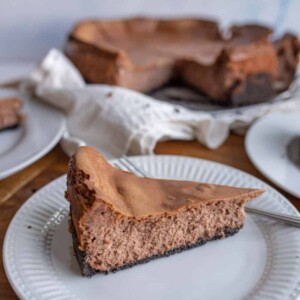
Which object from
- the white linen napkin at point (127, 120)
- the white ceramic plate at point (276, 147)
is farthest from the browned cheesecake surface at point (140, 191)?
the white linen napkin at point (127, 120)

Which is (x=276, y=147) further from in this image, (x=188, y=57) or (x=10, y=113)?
(x=10, y=113)

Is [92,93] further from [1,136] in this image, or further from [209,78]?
[209,78]

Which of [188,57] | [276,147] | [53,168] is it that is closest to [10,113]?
[53,168]

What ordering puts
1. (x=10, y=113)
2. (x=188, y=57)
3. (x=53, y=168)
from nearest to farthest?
(x=53, y=168), (x=10, y=113), (x=188, y=57)

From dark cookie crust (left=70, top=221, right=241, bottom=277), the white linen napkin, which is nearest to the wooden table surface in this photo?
the white linen napkin

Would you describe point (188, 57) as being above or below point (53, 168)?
above

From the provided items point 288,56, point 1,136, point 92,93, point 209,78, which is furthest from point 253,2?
point 1,136

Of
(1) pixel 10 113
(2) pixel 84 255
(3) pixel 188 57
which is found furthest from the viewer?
(3) pixel 188 57
